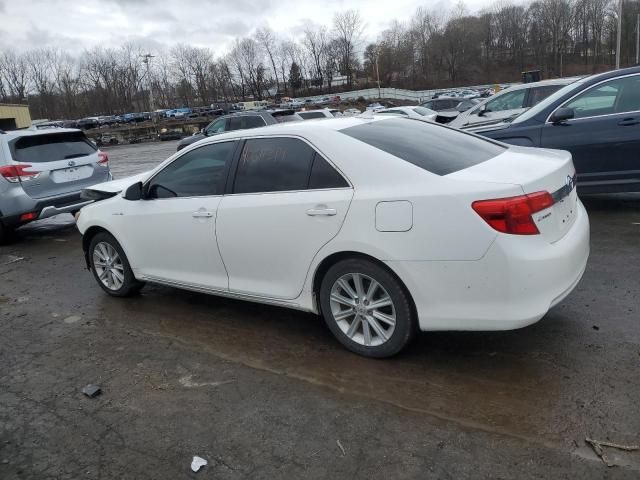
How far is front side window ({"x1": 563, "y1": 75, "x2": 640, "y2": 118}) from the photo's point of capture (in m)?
→ 6.30

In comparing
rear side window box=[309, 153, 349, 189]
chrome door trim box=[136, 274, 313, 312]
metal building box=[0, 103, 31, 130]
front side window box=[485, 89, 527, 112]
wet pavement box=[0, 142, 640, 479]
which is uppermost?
metal building box=[0, 103, 31, 130]

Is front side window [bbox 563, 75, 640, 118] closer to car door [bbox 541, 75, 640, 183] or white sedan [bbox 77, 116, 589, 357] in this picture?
car door [bbox 541, 75, 640, 183]

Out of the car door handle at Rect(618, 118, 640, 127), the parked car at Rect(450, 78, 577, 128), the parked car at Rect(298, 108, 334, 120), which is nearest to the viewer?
the car door handle at Rect(618, 118, 640, 127)

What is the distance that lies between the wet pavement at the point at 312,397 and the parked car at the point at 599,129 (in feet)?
6.12

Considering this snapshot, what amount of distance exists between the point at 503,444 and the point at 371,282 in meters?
1.23

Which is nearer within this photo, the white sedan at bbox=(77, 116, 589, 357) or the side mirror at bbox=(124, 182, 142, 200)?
the white sedan at bbox=(77, 116, 589, 357)

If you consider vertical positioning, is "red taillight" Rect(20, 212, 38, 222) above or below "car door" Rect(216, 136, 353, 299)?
below

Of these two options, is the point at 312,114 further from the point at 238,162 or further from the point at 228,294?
the point at 228,294

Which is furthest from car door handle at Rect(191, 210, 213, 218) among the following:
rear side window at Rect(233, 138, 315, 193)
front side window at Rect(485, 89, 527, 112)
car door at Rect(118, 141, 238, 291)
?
front side window at Rect(485, 89, 527, 112)

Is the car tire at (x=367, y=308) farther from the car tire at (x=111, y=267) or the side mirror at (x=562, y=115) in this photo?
the side mirror at (x=562, y=115)

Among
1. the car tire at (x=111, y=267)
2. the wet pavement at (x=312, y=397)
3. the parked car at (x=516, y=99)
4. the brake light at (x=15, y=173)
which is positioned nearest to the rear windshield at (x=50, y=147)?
the brake light at (x=15, y=173)

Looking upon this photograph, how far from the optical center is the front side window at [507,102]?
1110cm

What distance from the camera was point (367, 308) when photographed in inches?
139

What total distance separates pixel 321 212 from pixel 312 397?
3.92 feet
